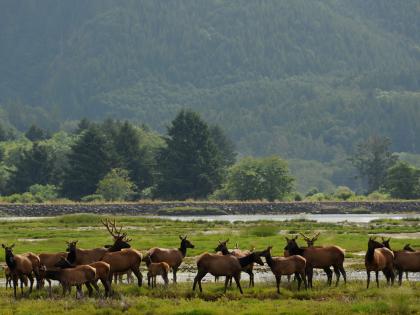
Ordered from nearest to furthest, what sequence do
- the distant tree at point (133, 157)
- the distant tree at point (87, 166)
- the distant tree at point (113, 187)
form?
1. the distant tree at point (113, 187)
2. the distant tree at point (87, 166)
3. the distant tree at point (133, 157)

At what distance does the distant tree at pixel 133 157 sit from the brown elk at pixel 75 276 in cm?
10735

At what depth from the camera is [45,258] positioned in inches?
1510

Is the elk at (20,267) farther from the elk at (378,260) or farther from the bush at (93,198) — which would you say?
the bush at (93,198)

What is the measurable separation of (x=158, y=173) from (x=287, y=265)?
345ft

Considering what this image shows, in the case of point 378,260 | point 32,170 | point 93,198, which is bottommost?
point 378,260

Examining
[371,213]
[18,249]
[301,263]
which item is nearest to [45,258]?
[301,263]

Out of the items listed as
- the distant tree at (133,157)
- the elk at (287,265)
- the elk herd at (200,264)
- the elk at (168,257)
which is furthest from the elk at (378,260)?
the distant tree at (133,157)

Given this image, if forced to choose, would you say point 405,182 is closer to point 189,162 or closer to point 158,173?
point 189,162

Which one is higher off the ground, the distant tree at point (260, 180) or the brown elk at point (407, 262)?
the distant tree at point (260, 180)

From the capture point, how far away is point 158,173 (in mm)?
140875

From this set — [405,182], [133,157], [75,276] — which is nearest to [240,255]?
[75,276]

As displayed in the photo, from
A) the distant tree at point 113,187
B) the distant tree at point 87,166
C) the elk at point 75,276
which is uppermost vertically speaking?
the distant tree at point 87,166

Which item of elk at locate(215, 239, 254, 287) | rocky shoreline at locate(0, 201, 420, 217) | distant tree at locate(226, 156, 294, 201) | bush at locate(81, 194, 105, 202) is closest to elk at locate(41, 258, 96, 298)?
elk at locate(215, 239, 254, 287)

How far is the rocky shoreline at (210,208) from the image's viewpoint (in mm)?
115000
